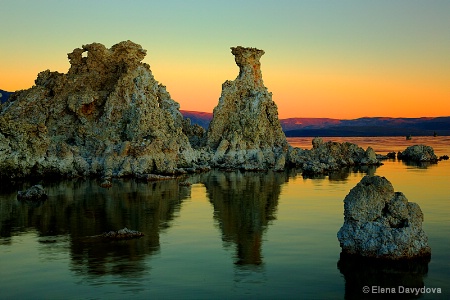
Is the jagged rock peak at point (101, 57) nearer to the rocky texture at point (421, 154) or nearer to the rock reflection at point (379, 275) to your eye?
the rocky texture at point (421, 154)

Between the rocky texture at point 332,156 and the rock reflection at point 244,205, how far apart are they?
1010cm

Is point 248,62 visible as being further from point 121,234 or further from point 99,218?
point 121,234

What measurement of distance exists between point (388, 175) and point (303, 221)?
33832 mm

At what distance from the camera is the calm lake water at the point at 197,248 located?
19.8 meters

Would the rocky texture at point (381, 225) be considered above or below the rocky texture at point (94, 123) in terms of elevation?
below

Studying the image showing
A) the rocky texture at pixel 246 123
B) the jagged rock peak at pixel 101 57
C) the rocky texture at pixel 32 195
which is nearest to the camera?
the rocky texture at pixel 32 195

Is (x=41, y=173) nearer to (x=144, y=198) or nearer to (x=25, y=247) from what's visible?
(x=144, y=198)

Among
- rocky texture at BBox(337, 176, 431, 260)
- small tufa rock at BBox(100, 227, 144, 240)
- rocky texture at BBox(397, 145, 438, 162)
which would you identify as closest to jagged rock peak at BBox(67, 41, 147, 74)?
rocky texture at BBox(397, 145, 438, 162)

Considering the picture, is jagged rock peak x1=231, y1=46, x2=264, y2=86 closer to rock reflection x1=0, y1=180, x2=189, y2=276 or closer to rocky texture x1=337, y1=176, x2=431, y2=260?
rock reflection x1=0, y1=180, x2=189, y2=276

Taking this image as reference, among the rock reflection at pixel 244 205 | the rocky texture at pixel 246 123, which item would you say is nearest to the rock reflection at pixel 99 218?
the rock reflection at pixel 244 205

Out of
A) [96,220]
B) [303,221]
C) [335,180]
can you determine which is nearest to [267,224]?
[303,221]

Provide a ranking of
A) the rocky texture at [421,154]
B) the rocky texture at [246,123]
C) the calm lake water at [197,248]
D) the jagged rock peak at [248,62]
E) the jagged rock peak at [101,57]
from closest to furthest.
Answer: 1. the calm lake water at [197,248]
2. the jagged rock peak at [101,57]
3. the rocky texture at [246,123]
4. the jagged rock peak at [248,62]
5. the rocky texture at [421,154]

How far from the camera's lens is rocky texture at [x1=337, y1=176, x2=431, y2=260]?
22.3 metres

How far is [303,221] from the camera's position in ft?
110
